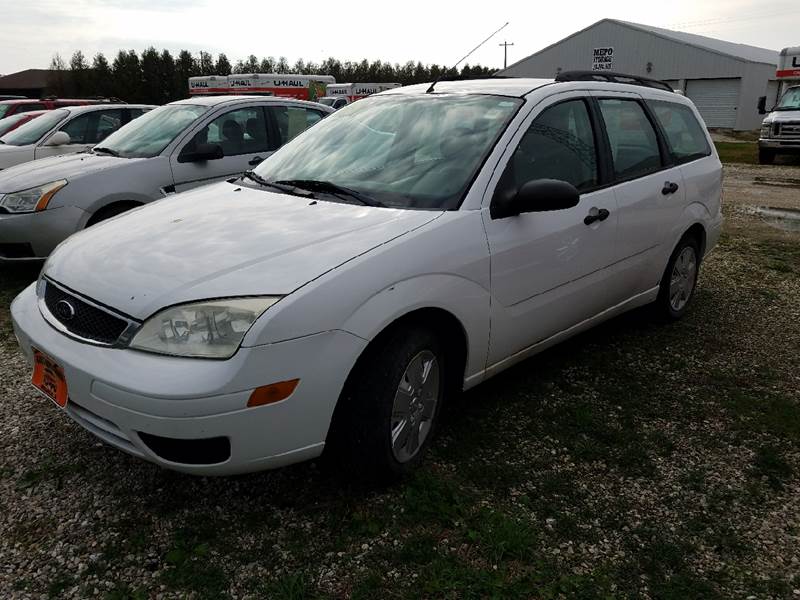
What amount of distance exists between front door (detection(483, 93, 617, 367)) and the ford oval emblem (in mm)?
1728

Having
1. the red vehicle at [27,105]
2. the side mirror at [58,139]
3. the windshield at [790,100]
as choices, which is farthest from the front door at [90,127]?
the windshield at [790,100]

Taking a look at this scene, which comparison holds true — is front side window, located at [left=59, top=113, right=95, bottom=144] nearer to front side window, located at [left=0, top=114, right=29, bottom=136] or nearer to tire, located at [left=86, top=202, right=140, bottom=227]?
front side window, located at [left=0, top=114, right=29, bottom=136]

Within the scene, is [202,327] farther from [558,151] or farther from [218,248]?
[558,151]

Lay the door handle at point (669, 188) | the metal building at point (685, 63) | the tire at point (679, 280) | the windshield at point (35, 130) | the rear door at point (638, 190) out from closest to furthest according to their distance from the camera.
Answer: the rear door at point (638, 190)
the door handle at point (669, 188)
the tire at point (679, 280)
the windshield at point (35, 130)
the metal building at point (685, 63)

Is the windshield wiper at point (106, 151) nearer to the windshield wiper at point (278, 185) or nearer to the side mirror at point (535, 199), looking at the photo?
the windshield wiper at point (278, 185)

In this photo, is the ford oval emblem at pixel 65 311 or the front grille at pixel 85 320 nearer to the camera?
the front grille at pixel 85 320

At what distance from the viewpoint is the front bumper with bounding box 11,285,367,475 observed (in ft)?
7.11

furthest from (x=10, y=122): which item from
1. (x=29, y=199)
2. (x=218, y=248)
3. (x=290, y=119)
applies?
(x=218, y=248)

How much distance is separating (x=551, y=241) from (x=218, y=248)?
1.60 meters

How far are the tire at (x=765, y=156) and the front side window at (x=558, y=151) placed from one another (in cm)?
1648

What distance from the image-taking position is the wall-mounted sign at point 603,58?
44.6m

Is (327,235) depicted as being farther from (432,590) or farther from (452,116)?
(432,590)

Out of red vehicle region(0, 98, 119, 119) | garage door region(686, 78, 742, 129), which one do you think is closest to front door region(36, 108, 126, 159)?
red vehicle region(0, 98, 119, 119)

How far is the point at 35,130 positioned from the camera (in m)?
9.55
